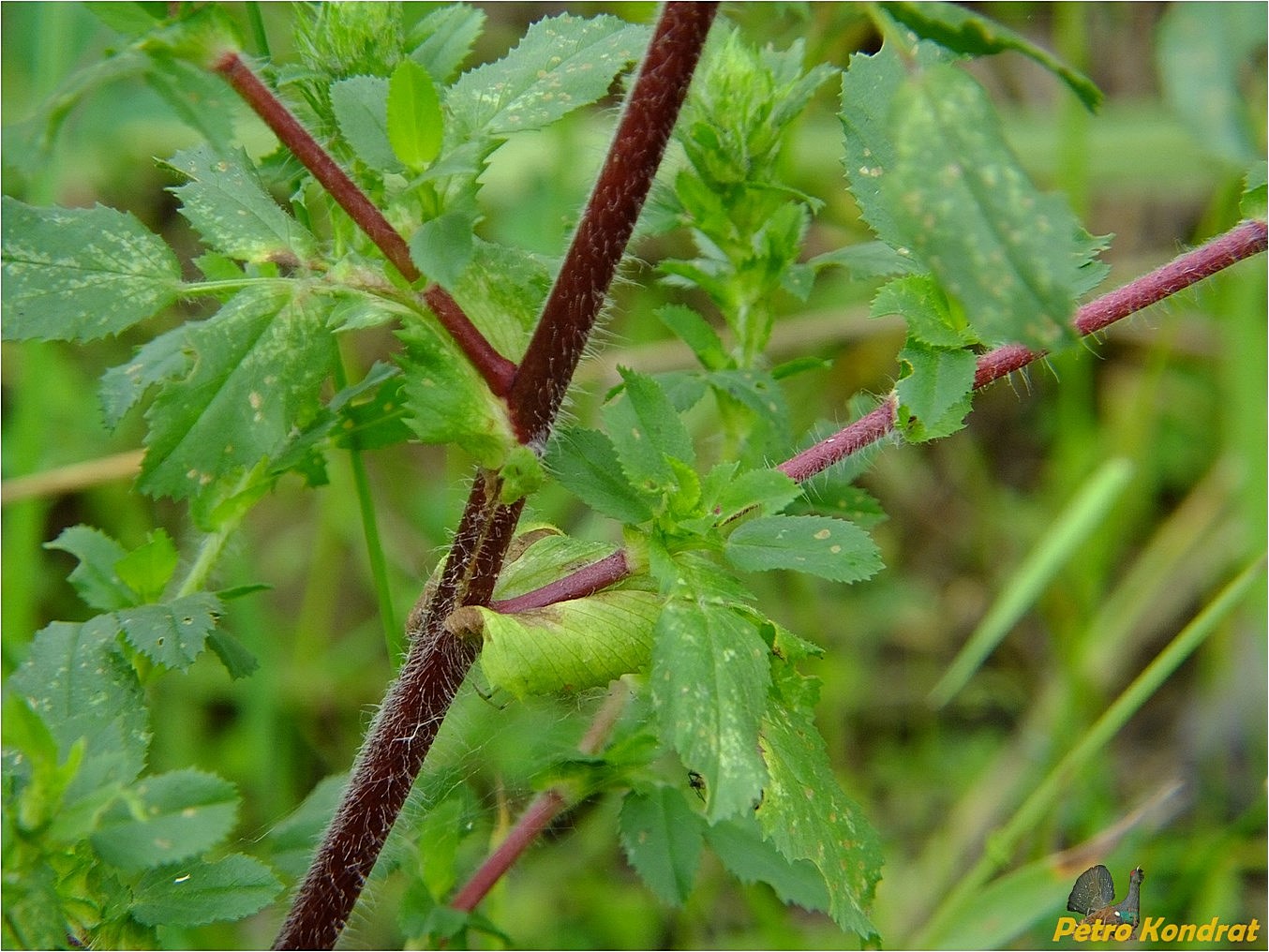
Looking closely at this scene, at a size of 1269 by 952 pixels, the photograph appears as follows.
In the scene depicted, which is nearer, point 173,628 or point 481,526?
point 481,526

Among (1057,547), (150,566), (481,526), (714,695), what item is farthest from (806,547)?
(1057,547)

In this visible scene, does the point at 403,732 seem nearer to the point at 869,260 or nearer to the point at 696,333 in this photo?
the point at 696,333

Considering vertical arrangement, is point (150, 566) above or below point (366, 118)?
below

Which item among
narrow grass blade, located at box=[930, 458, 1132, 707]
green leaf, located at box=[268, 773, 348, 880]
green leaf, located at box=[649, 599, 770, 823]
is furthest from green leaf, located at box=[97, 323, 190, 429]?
narrow grass blade, located at box=[930, 458, 1132, 707]

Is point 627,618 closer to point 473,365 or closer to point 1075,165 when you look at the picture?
point 473,365

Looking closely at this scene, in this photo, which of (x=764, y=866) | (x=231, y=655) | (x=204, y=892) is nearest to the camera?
(x=204, y=892)

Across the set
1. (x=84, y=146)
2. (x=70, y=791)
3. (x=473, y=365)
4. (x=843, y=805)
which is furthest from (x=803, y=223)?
(x=84, y=146)
